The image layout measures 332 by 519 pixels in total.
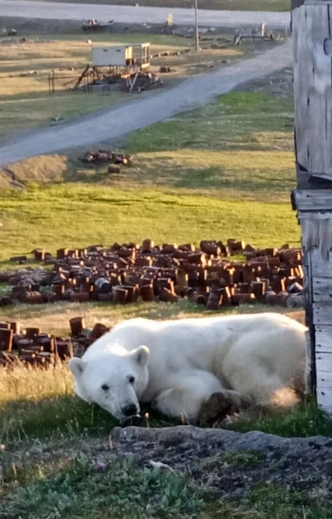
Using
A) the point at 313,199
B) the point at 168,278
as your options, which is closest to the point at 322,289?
the point at 313,199

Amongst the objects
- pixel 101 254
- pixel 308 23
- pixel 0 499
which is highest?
pixel 308 23

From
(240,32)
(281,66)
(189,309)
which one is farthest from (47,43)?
(189,309)

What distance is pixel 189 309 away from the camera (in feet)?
50.0

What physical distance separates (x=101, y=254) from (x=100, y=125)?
73.4ft

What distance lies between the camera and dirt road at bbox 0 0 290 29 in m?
96.5

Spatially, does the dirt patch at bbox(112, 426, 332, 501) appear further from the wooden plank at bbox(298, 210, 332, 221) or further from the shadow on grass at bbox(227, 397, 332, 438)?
the wooden plank at bbox(298, 210, 332, 221)

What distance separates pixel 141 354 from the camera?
7.70 meters

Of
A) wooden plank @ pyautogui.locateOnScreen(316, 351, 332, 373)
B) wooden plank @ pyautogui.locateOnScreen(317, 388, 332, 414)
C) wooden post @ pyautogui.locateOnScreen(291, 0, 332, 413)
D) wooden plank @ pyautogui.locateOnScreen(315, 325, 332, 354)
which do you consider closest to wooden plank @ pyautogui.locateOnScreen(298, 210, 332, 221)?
wooden post @ pyautogui.locateOnScreen(291, 0, 332, 413)

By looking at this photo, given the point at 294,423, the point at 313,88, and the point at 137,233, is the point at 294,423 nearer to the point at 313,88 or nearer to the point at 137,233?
the point at 313,88

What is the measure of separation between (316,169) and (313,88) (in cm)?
53

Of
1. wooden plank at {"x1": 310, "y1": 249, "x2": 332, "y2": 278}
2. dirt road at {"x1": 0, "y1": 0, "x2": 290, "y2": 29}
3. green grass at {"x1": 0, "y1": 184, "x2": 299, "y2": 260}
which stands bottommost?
green grass at {"x1": 0, "y1": 184, "x2": 299, "y2": 260}

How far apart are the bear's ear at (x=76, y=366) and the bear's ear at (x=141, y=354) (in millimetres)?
409

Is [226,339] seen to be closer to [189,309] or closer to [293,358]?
[293,358]

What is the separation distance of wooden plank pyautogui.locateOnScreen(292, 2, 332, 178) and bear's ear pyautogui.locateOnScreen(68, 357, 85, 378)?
7.29 ft
